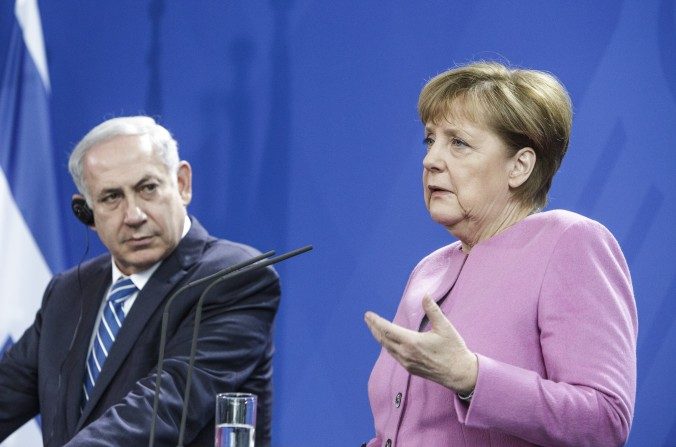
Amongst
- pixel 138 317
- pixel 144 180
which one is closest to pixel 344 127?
pixel 144 180

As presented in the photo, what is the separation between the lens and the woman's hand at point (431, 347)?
5.52 feet

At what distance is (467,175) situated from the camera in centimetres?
204

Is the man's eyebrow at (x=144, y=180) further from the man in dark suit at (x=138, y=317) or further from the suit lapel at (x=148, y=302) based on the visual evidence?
the suit lapel at (x=148, y=302)

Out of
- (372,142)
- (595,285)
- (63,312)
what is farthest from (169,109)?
(595,285)

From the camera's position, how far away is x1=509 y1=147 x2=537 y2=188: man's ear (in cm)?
205

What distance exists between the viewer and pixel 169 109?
4051 mm

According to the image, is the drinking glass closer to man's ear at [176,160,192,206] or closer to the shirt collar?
the shirt collar

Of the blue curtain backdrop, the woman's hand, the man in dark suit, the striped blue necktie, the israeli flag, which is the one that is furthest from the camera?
the israeli flag

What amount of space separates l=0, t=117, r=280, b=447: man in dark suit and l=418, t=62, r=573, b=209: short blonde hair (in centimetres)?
102

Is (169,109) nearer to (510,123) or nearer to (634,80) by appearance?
(634,80)

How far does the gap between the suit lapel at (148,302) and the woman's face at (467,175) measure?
107 centimetres

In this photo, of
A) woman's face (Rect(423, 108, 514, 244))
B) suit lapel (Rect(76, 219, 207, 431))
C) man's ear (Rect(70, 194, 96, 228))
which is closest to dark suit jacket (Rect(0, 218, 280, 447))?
suit lapel (Rect(76, 219, 207, 431))

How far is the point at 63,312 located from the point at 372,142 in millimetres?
1239

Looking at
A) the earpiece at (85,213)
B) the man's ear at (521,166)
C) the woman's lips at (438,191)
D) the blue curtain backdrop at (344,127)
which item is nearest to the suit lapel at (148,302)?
the earpiece at (85,213)
